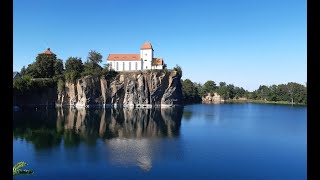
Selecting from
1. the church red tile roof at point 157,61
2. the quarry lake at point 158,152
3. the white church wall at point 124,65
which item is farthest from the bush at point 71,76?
the quarry lake at point 158,152

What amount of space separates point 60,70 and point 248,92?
3403 inches

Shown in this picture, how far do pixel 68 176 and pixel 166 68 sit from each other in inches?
2630

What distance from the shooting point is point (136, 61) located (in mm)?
83812

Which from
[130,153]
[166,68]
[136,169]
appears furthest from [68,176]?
[166,68]

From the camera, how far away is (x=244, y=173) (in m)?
21.5

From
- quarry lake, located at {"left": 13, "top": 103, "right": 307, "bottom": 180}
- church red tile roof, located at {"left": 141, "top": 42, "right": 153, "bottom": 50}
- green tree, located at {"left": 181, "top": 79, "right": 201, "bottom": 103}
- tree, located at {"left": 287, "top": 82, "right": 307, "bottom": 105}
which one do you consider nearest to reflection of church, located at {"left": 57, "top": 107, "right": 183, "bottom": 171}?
quarry lake, located at {"left": 13, "top": 103, "right": 307, "bottom": 180}

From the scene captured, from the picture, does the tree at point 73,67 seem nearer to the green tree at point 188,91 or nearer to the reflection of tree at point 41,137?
the reflection of tree at point 41,137

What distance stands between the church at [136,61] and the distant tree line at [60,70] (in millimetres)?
3830

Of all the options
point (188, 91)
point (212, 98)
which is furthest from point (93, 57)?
point (212, 98)

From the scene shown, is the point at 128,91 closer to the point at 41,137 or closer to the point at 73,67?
the point at 73,67

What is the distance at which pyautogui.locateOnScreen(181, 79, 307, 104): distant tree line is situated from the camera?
355 ft

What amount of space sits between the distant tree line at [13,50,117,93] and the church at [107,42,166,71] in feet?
12.6
